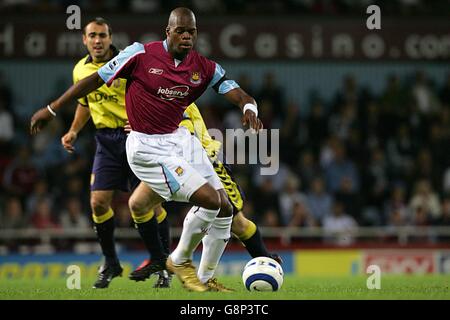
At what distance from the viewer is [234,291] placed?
7223 mm

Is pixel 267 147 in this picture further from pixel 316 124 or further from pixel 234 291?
pixel 234 291

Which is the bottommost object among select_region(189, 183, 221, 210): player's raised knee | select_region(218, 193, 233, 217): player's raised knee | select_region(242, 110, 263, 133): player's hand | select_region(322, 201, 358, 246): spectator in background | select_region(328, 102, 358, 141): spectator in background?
select_region(322, 201, 358, 246): spectator in background

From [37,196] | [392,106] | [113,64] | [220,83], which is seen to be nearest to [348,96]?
[392,106]

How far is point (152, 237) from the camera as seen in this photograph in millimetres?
8352

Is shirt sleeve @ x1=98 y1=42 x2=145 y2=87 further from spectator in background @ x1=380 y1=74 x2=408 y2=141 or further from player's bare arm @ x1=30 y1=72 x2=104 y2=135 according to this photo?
spectator in background @ x1=380 y1=74 x2=408 y2=141

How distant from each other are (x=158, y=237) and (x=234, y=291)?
142cm

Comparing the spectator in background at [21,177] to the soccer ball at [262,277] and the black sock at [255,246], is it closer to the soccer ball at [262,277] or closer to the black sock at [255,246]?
the black sock at [255,246]

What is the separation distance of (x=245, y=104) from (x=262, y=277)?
1.39m

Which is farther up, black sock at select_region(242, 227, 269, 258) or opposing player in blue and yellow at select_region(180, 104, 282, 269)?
opposing player in blue and yellow at select_region(180, 104, 282, 269)

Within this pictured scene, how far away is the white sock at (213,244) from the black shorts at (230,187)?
0.42 m

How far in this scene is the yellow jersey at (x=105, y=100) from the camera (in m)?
8.39

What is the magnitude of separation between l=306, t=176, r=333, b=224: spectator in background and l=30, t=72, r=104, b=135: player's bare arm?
8796 millimetres

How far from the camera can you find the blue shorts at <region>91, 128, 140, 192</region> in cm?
845

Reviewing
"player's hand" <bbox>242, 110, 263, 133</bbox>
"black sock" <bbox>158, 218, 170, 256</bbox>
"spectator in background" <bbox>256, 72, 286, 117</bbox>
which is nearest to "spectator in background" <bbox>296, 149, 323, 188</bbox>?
"spectator in background" <bbox>256, 72, 286, 117</bbox>
